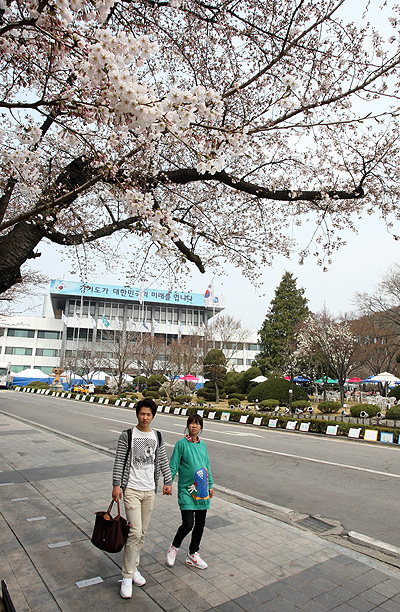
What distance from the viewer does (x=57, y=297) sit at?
65.6 meters

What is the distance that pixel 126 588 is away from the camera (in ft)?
11.5

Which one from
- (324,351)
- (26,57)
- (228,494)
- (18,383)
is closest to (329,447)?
(228,494)

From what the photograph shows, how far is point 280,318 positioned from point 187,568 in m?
41.7

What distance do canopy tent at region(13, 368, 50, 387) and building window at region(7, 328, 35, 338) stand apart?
46.8 ft

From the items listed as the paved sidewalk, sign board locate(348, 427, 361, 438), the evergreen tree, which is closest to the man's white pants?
the paved sidewalk

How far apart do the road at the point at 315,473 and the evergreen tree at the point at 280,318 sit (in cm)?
2757

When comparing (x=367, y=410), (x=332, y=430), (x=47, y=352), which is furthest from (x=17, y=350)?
(x=332, y=430)

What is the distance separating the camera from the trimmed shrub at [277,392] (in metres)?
28.3

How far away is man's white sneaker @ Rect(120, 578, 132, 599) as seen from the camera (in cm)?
350

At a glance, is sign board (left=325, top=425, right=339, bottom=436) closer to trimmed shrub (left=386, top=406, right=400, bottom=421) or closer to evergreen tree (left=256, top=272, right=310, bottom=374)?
trimmed shrub (left=386, top=406, right=400, bottom=421)

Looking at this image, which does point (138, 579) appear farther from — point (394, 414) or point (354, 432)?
point (394, 414)

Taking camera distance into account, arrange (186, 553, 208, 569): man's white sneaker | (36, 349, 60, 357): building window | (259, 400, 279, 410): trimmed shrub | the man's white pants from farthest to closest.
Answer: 1. (36, 349, 60, 357): building window
2. (259, 400, 279, 410): trimmed shrub
3. (186, 553, 208, 569): man's white sneaker
4. the man's white pants

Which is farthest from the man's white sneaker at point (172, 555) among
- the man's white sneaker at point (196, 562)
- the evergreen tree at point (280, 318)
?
the evergreen tree at point (280, 318)

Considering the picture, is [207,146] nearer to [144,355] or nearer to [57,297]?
[144,355]
